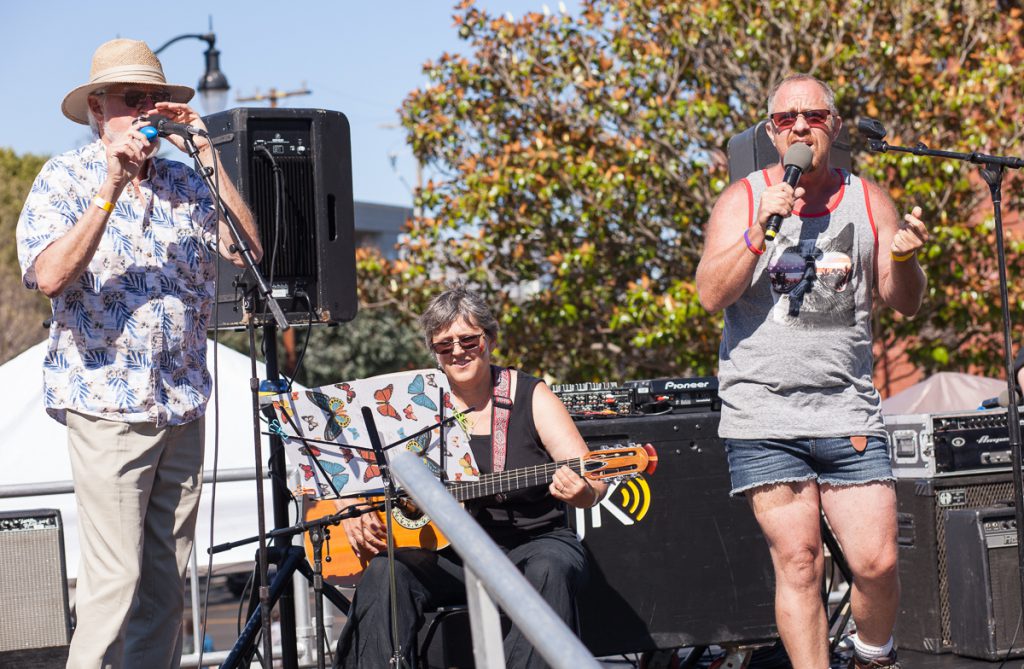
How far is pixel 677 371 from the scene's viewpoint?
1035 centimetres

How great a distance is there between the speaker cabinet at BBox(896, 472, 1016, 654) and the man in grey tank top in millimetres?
1664


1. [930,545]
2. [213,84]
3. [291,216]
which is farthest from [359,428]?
[213,84]

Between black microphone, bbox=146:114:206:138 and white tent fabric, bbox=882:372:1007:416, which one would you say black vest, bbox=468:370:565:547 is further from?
white tent fabric, bbox=882:372:1007:416

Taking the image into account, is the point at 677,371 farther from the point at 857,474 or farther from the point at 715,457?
the point at 857,474

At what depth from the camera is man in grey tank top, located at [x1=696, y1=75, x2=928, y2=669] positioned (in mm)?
3537

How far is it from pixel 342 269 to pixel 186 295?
1483mm

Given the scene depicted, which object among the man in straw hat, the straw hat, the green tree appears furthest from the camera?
the green tree

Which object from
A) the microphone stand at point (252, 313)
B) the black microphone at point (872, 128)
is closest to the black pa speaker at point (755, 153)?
the black microphone at point (872, 128)

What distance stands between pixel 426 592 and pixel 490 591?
2.71 meters

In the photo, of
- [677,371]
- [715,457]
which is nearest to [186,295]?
[715,457]

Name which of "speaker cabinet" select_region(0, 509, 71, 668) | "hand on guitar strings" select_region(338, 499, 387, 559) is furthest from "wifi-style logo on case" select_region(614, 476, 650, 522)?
"speaker cabinet" select_region(0, 509, 71, 668)

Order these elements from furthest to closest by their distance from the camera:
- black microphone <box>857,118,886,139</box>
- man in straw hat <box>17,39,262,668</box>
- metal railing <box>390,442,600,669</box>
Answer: black microphone <box>857,118,886,139</box>
man in straw hat <box>17,39,262,668</box>
metal railing <box>390,442,600,669</box>

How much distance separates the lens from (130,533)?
11.1 feet

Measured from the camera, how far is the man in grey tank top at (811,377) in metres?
3.54
